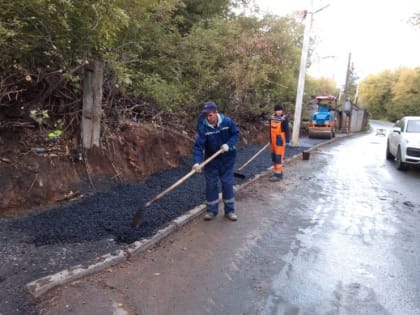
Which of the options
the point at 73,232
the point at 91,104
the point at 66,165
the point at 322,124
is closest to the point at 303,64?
the point at 322,124

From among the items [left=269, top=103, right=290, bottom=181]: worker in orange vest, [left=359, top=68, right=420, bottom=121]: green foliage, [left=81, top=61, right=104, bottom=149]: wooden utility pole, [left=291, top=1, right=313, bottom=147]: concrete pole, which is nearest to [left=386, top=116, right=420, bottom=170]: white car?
[left=291, top=1, right=313, bottom=147]: concrete pole

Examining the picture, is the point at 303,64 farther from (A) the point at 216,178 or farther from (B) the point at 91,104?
(B) the point at 91,104

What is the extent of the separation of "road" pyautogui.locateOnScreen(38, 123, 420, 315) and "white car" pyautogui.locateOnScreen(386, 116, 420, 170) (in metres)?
4.20

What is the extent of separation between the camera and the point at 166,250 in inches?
167

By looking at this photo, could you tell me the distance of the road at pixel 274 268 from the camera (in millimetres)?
3168

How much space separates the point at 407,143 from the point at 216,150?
301 inches

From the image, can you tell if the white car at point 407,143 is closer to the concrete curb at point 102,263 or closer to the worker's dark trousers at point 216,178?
A: the worker's dark trousers at point 216,178

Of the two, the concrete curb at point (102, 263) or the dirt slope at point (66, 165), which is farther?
the dirt slope at point (66, 165)

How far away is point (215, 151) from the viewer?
533 centimetres

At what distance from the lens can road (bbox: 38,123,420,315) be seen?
3.17 m

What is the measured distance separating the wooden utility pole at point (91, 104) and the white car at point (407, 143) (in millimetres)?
8890

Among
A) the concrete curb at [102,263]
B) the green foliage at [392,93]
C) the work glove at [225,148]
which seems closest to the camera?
the concrete curb at [102,263]

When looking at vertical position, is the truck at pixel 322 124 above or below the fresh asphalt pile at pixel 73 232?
above

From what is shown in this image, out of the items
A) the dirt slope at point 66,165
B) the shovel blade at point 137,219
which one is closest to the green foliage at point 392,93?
the dirt slope at point 66,165
